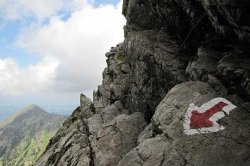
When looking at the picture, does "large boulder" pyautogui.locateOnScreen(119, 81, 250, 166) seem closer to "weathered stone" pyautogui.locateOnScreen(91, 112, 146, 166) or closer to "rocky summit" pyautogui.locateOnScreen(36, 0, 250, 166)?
"rocky summit" pyautogui.locateOnScreen(36, 0, 250, 166)

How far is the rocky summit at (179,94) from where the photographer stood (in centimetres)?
2564

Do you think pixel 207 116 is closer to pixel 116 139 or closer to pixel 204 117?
pixel 204 117

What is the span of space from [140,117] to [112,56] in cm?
3386

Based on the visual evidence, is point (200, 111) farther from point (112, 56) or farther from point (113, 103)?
point (112, 56)

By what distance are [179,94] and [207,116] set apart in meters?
4.46

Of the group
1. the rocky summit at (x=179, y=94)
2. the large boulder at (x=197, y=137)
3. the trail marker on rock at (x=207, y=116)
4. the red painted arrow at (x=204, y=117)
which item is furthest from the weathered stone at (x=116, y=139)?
the red painted arrow at (x=204, y=117)

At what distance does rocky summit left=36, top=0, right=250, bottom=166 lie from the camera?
2564 centimetres

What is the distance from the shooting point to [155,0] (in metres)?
41.4

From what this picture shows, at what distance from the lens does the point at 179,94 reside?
102 feet

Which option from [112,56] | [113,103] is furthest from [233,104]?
[112,56]

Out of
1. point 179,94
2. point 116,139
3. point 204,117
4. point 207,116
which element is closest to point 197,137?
point 204,117

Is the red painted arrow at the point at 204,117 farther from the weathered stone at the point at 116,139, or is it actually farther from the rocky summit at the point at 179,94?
the weathered stone at the point at 116,139

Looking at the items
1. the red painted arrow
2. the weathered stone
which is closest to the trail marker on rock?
the red painted arrow

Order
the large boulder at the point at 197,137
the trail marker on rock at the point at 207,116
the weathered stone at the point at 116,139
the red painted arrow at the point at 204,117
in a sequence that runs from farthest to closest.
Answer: the weathered stone at the point at 116,139
the red painted arrow at the point at 204,117
the trail marker on rock at the point at 207,116
the large boulder at the point at 197,137
